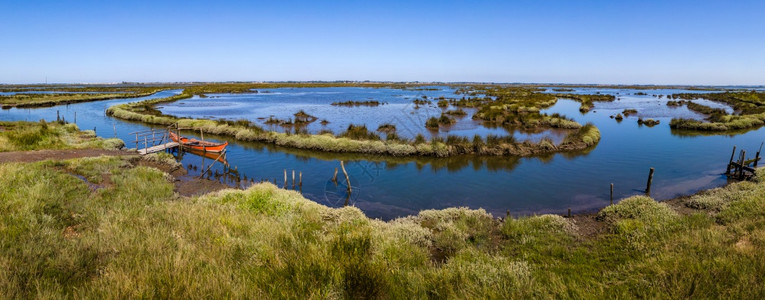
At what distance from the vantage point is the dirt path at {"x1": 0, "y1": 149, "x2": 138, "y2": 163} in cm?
1923

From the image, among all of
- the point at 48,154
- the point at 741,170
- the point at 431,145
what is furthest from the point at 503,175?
the point at 48,154

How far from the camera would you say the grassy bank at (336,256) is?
4.69m

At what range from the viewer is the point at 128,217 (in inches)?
307

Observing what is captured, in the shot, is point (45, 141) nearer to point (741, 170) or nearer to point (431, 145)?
point (431, 145)

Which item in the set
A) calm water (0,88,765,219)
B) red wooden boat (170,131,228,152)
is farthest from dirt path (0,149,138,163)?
calm water (0,88,765,219)

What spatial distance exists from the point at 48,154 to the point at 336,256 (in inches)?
964

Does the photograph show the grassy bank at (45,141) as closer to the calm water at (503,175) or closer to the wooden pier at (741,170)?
the calm water at (503,175)

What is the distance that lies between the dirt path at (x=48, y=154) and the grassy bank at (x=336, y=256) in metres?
10.8

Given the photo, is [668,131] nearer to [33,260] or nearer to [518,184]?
[518,184]

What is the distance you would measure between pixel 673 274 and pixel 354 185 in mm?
14848

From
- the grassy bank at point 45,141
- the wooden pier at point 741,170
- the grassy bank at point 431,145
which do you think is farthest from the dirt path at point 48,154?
the wooden pier at point 741,170

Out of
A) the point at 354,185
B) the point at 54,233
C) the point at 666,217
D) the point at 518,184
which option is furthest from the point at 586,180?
the point at 54,233

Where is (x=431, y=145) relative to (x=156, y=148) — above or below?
above

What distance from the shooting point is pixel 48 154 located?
2097 centimetres
